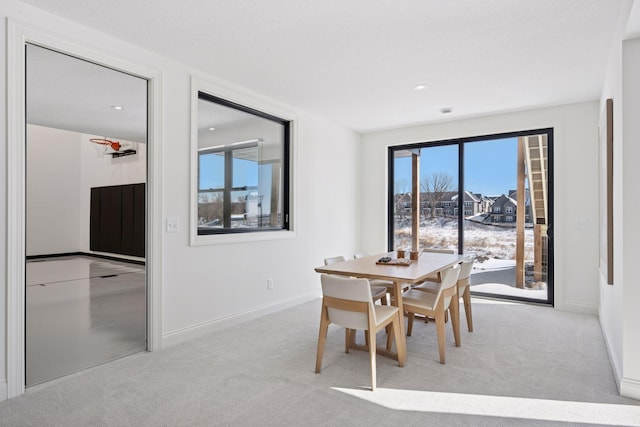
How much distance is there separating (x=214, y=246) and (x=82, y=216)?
7.60 m

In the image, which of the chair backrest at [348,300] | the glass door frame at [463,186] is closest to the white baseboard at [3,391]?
the chair backrest at [348,300]

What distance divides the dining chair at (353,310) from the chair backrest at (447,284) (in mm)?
433

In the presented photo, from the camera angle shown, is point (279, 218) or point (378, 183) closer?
point (279, 218)

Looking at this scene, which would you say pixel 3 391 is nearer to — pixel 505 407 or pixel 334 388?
pixel 334 388

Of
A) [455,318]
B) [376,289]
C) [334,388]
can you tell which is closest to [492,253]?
[455,318]

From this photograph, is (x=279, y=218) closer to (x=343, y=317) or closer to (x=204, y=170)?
(x=204, y=170)

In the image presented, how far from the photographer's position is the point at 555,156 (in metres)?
4.63

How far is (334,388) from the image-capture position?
2.52 metres

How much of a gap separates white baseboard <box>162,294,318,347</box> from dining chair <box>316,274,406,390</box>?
4.62 ft

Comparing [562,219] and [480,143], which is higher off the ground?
→ [480,143]

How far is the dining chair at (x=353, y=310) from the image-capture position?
2502 millimetres

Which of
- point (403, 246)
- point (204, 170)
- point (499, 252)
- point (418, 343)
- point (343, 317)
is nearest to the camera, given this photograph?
point (343, 317)

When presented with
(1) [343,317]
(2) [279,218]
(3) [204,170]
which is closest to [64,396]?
(1) [343,317]

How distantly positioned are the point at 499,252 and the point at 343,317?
3421 mm
